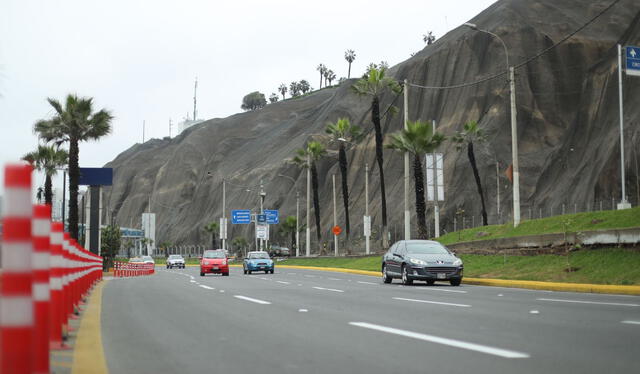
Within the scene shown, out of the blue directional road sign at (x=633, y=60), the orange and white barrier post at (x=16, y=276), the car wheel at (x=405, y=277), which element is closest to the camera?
the orange and white barrier post at (x=16, y=276)

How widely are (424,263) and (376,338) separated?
50.1ft

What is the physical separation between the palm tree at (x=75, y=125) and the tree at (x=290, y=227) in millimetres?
54880

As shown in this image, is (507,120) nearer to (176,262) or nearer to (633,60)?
(176,262)

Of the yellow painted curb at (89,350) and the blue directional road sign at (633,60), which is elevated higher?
the blue directional road sign at (633,60)

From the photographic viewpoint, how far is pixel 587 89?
266ft

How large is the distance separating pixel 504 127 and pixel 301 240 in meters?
40.1

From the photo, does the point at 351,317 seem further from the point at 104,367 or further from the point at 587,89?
the point at 587,89

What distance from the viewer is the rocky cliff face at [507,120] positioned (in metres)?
71.4

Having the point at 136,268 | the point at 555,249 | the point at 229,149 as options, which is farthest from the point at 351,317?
the point at 229,149

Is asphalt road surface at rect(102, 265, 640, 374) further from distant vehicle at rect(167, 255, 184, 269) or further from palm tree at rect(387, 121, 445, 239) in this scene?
distant vehicle at rect(167, 255, 184, 269)

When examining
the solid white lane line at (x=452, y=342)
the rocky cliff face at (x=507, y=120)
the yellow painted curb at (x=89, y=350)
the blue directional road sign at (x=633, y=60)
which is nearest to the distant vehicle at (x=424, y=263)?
the blue directional road sign at (x=633, y=60)

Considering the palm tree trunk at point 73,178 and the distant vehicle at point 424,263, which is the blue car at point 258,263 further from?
the distant vehicle at point 424,263

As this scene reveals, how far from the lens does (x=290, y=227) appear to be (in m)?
101

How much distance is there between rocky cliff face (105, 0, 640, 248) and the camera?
7144 cm
